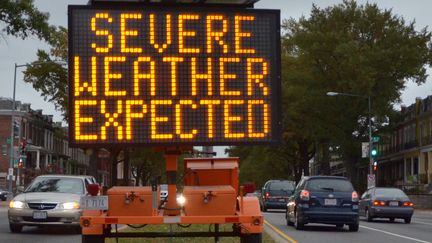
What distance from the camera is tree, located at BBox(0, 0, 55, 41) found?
985 inches

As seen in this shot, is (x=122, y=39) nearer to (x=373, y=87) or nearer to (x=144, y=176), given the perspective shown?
(x=373, y=87)

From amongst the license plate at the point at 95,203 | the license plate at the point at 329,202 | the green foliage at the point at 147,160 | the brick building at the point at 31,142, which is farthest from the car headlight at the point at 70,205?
the brick building at the point at 31,142

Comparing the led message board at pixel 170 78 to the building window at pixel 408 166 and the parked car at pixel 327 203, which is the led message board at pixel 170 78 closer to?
the parked car at pixel 327 203

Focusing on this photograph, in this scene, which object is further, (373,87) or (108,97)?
(373,87)

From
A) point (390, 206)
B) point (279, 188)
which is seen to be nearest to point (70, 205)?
point (390, 206)

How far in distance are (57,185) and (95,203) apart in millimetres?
9871

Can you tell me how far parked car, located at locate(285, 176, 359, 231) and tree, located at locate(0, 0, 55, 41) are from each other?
11258mm

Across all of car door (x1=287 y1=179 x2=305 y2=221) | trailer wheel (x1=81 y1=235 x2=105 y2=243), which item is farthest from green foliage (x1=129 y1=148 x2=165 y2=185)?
trailer wheel (x1=81 y1=235 x2=105 y2=243)

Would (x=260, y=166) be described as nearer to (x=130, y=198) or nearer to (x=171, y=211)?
(x=171, y=211)

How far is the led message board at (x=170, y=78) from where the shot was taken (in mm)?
8875

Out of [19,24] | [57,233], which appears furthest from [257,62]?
[19,24]

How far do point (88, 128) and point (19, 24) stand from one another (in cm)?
1774

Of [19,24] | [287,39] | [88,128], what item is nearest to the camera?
[88,128]

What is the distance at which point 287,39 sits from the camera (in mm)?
60969
